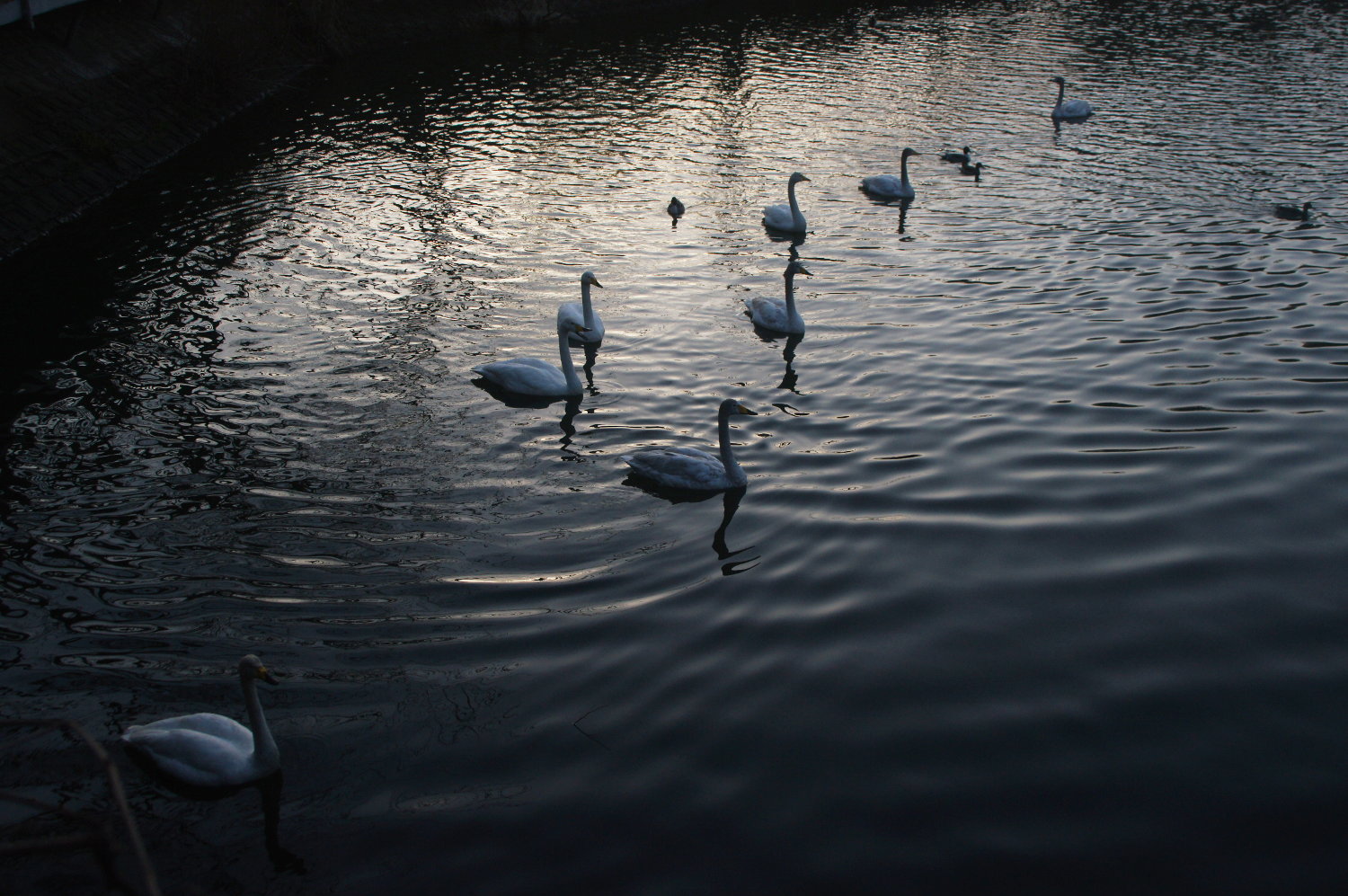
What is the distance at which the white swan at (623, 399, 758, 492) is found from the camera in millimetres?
12297

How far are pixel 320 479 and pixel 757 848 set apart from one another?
301 inches

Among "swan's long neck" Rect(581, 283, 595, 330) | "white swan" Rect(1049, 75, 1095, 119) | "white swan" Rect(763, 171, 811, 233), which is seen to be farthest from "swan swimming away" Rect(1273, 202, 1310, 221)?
"swan's long neck" Rect(581, 283, 595, 330)

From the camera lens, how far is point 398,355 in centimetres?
1639

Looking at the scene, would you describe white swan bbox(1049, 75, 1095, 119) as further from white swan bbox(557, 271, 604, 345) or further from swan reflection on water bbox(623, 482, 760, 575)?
swan reflection on water bbox(623, 482, 760, 575)

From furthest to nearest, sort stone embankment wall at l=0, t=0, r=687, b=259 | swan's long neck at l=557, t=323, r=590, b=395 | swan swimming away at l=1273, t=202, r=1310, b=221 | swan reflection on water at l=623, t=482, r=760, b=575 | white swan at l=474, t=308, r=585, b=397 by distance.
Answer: stone embankment wall at l=0, t=0, r=687, b=259 < swan swimming away at l=1273, t=202, r=1310, b=221 < swan's long neck at l=557, t=323, r=590, b=395 < white swan at l=474, t=308, r=585, b=397 < swan reflection on water at l=623, t=482, r=760, b=575

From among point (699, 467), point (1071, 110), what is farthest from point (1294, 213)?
point (699, 467)

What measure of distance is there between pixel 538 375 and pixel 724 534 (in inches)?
186

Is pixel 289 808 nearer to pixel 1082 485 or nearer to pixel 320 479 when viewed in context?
pixel 320 479

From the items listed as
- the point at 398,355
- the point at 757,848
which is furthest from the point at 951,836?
the point at 398,355

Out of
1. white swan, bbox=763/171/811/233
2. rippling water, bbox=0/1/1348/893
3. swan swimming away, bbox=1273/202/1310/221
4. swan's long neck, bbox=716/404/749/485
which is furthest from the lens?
white swan, bbox=763/171/811/233

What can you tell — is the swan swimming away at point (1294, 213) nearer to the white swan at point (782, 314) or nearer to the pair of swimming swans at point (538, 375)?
the white swan at point (782, 314)

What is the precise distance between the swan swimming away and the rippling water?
2.06 feet

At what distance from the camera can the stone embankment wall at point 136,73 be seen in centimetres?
2400

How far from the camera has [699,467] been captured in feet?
40.3
